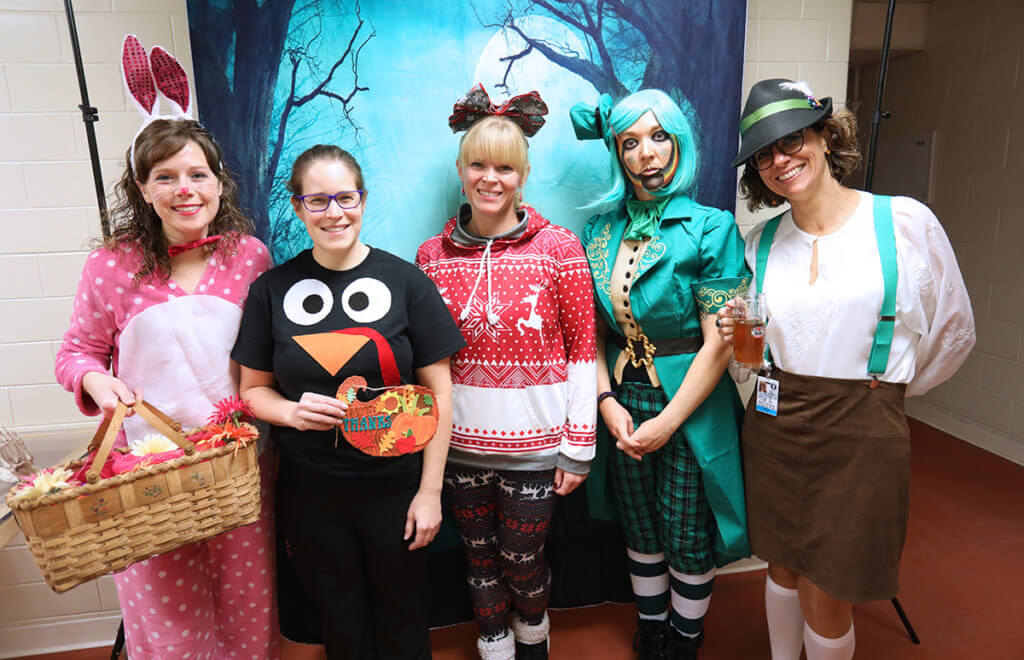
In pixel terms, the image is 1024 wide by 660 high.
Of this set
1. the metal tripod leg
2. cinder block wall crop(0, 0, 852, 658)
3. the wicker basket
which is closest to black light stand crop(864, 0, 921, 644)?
the metal tripod leg

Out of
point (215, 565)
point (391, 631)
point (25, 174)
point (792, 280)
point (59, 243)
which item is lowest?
point (391, 631)

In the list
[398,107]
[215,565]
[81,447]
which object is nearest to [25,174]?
[81,447]

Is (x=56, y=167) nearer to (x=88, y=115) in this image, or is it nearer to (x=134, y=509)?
(x=88, y=115)

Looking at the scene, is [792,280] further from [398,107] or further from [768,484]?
[398,107]

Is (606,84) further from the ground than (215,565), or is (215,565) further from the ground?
(606,84)

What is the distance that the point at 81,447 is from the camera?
72.8 inches

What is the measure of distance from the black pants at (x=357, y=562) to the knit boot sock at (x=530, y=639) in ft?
1.18

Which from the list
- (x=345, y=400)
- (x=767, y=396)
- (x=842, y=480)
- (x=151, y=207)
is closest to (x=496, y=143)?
(x=345, y=400)

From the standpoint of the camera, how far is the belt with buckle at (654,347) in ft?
5.76

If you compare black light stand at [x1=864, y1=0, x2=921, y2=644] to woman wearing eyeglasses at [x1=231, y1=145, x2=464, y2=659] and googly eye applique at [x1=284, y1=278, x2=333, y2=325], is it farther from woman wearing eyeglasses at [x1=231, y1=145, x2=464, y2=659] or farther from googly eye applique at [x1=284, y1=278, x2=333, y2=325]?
googly eye applique at [x1=284, y1=278, x2=333, y2=325]

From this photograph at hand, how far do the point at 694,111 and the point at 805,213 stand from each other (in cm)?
68

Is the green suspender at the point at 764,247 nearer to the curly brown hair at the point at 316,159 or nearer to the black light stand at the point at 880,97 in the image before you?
the black light stand at the point at 880,97

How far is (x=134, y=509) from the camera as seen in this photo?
122 centimetres

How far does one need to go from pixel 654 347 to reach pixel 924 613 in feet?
5.21
